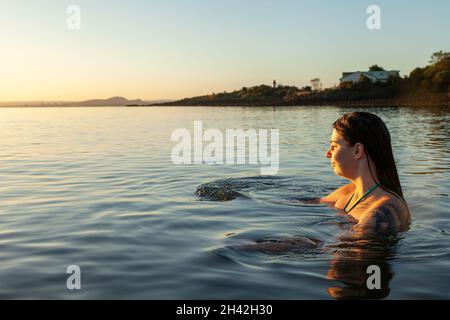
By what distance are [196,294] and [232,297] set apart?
35 cm

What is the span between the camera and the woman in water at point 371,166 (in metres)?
6.29

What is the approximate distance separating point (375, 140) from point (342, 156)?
1.47 feet

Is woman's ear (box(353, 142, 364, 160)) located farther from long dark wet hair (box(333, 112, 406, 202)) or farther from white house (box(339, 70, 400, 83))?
white house (box(339, 70, 400, 83))

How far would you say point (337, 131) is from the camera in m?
6.54

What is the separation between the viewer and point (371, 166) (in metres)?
6.46

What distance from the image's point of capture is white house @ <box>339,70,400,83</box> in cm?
14900

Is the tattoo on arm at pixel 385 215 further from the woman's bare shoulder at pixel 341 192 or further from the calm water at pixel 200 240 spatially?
the woman's bare shoulder at pixel 341 192

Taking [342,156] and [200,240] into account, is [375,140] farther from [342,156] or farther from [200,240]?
[200,240]

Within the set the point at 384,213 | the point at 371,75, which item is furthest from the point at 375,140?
the point at 371,75
